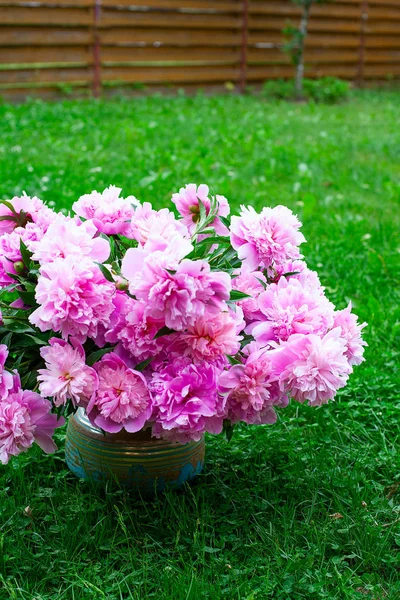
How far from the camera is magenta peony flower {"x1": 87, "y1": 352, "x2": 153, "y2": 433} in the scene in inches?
60.3

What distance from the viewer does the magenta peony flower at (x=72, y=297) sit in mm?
1431

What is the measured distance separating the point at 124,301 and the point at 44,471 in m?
0.63

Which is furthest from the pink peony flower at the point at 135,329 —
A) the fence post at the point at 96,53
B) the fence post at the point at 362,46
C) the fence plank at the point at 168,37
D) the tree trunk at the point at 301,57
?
the fence post at the point at 362,46

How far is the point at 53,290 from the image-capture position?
143 cm

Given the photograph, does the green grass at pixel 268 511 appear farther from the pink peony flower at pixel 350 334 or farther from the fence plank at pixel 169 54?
the fence plank at pixel 169 54

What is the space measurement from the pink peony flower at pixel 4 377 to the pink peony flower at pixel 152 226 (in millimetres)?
346

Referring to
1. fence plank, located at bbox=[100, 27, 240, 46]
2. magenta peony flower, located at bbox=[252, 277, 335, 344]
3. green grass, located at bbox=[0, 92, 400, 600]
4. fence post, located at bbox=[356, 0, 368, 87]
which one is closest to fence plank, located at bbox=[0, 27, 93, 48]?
fence plank, located at bbox=[100, 27, 240, 46]

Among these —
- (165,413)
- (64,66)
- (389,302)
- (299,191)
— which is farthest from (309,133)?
(165,413)

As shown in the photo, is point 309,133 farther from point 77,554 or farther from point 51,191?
point 77,554

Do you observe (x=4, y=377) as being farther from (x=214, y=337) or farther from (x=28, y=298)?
(x=214, y=337)

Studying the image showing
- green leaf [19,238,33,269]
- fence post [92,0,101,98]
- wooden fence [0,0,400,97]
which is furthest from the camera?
fence post [92,0,101,98]

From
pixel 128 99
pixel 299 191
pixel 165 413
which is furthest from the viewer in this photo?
pixel 128 99

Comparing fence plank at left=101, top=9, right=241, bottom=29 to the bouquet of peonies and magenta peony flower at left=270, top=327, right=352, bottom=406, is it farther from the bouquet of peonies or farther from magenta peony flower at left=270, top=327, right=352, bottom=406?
magenta peony flower at left=270, top=327, right=352, bottom=406

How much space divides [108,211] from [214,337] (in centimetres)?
43
